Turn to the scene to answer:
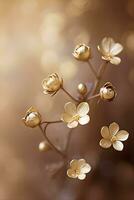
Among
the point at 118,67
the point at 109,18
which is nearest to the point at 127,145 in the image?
the point at 118,67

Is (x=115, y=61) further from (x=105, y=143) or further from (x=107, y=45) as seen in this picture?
(x=105, y=143)

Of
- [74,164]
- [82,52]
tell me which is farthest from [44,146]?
[82,52]

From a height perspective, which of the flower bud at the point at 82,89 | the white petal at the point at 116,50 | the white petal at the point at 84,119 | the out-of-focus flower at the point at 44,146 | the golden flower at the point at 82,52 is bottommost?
the out-of-focus flower at the point at 44,146

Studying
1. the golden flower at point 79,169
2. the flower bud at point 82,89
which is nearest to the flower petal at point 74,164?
the golden flower at point 79,169

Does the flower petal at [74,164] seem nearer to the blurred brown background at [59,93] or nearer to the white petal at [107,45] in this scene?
the blurred brown background at [59,93]

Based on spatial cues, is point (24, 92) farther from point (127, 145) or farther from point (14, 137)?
point (127, 145)
